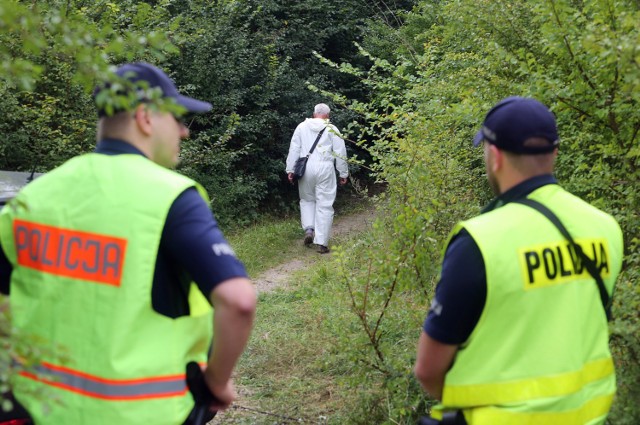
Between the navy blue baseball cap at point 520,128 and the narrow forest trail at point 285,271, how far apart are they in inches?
137

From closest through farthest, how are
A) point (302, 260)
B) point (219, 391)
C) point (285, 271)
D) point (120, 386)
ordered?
point (120, 386) → point (219, 391) → point (285, 271) → point (302, 260)

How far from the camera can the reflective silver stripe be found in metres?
2.27

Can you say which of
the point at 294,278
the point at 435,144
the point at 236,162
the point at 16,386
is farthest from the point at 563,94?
the point at 236,162

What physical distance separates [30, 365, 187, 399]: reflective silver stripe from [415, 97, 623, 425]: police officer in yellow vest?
76cm

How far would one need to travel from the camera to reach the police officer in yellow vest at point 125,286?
228 centimetres

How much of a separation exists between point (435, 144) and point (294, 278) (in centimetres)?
467

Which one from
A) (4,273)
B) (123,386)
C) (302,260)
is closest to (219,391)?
(123,386)

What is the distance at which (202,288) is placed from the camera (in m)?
2.30

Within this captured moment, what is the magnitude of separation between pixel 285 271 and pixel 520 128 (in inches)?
325

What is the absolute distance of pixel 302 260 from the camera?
1130 cm

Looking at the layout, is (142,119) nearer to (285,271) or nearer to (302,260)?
(285,271)

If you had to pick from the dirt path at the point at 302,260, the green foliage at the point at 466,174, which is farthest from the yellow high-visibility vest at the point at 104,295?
the dirt path at the point at 302,260

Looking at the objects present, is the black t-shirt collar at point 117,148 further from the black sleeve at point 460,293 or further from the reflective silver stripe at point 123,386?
the black sleeve at point 460,293

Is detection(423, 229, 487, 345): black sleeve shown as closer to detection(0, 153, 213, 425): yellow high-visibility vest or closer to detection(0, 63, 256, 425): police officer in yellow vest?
detection(0, 63, 256, 425): police officer in yellow vest
